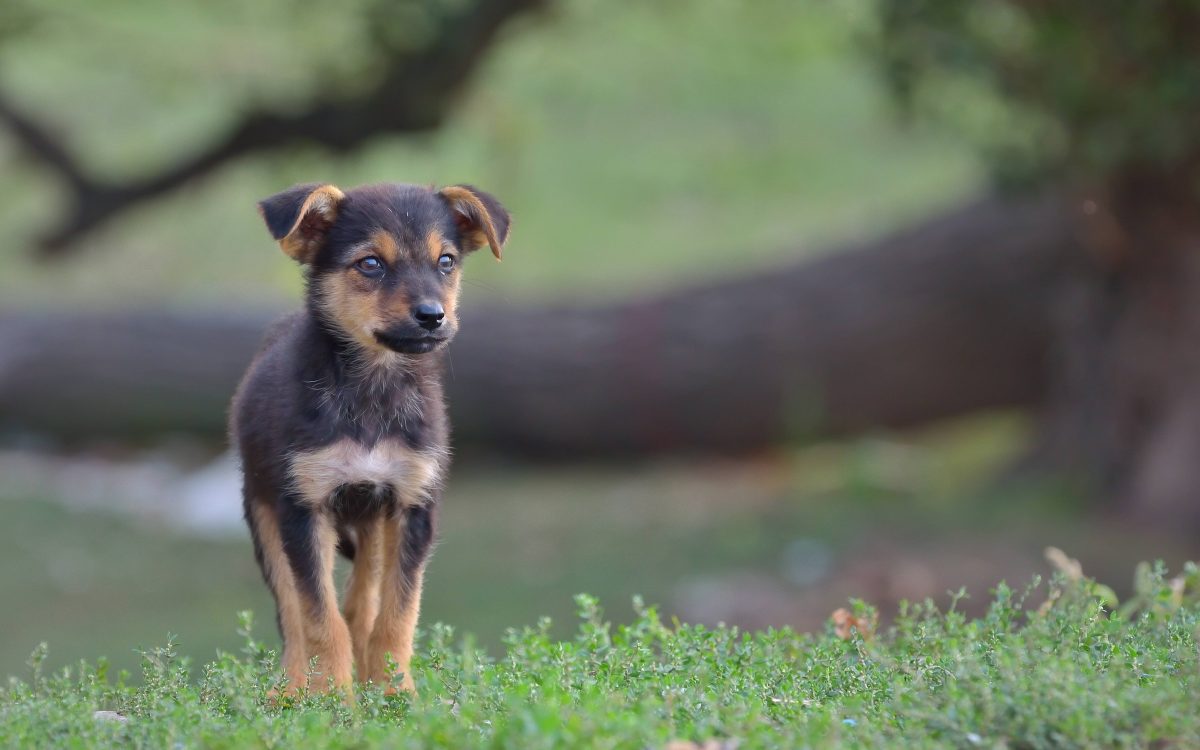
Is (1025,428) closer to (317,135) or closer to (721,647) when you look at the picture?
(317,135)

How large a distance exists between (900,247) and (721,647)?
9718 mm

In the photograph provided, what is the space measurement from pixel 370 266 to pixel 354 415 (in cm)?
52

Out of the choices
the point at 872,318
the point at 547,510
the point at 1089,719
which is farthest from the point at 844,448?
the point at 1089,719

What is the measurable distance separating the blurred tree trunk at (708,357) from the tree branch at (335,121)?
3568mm

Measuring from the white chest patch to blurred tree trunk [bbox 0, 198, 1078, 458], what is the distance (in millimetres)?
9037

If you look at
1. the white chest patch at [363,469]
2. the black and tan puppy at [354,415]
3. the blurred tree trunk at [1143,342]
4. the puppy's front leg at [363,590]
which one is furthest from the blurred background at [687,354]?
the white chest patch at [363,469]

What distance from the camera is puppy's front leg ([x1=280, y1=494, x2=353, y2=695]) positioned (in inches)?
184

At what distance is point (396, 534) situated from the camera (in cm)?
491

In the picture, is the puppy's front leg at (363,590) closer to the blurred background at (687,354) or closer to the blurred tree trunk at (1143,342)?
the blurred background at (687,354)

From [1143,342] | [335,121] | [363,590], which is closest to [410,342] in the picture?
[363,590]

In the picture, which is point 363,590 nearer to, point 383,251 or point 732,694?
point 383,251

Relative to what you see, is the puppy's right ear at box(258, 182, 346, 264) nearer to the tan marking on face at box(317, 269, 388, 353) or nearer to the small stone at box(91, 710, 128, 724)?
the tan marking on face at box(317, 269, 388, 353)

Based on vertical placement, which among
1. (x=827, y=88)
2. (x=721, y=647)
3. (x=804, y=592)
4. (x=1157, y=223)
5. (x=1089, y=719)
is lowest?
(x=1089, y=719)

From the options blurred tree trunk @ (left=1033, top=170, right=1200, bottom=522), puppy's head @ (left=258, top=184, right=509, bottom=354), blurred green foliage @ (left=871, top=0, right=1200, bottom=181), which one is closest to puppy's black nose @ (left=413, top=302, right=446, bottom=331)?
puppy's head @ (left=258, top=184, right=509, bottom=354)
